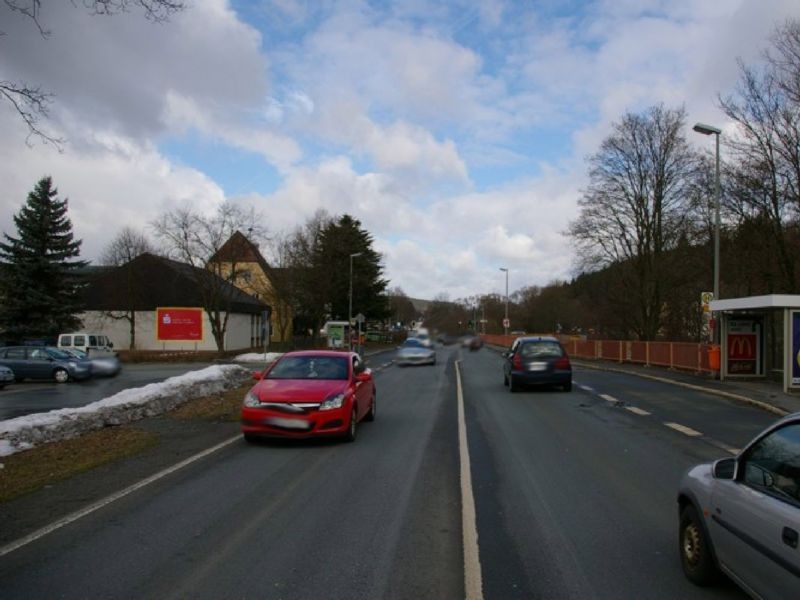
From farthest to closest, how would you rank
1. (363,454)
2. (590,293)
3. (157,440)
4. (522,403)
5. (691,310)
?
(590,293) → (691,310) → (522,403) → (157,440) → (363,454)

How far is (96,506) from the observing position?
22.6 feet

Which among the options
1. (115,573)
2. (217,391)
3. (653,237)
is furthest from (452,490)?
(653,237)

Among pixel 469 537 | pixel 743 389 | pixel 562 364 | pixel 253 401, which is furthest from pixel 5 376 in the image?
pixel 743 389

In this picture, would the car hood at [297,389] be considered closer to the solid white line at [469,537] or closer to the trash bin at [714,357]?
the solid white line at [469,537]

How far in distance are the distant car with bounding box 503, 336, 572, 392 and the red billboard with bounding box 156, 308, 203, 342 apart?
40826 mm

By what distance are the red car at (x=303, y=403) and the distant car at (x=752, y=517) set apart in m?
6.33

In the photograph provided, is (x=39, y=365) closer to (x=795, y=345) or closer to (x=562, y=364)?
(x=562, y=364)

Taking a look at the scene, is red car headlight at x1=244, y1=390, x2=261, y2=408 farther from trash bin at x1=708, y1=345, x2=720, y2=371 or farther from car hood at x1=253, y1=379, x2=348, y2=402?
trash bin at x1=708, y1=345, x2=720, y2=371

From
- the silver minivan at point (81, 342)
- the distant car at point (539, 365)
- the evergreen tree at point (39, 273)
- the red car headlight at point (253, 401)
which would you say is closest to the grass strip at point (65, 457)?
the red car headlight at point (253, 401)

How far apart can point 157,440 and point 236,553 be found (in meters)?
6.36

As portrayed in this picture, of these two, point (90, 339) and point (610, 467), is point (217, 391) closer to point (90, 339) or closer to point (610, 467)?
point (610, 467)

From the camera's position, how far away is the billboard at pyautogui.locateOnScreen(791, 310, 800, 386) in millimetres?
18969

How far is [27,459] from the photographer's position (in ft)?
30.9

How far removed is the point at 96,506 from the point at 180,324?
51.7 metres
